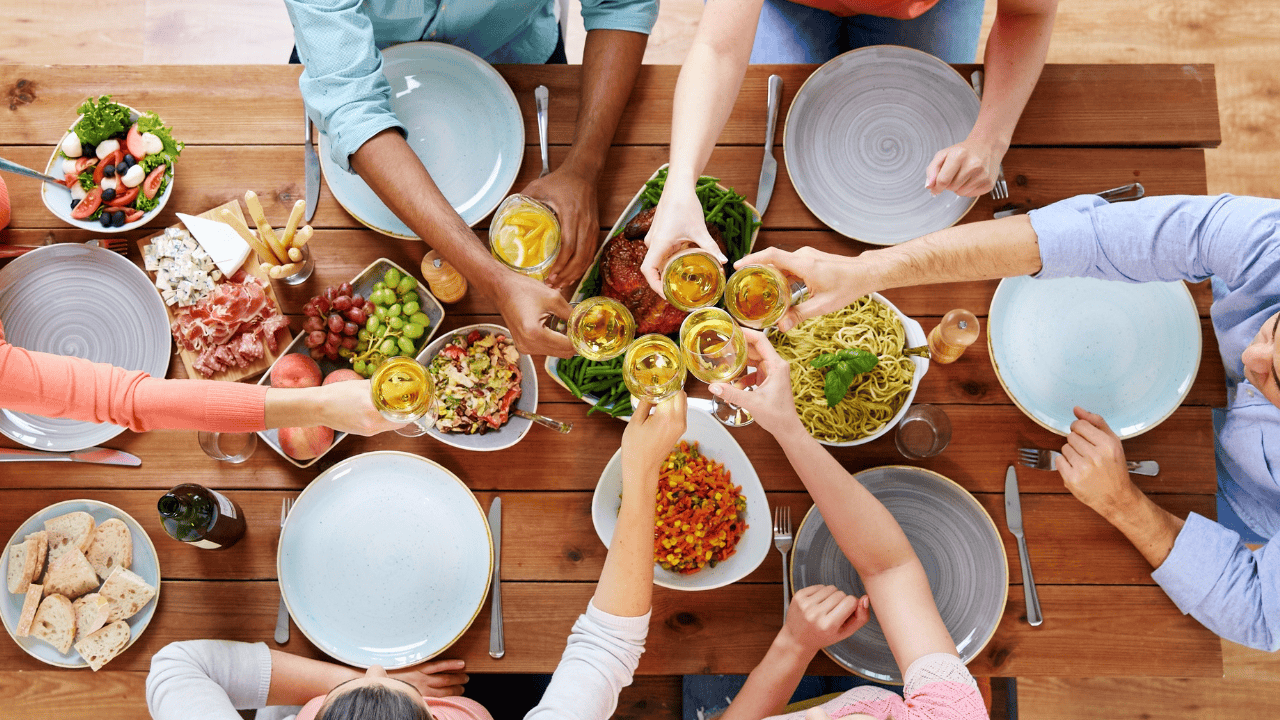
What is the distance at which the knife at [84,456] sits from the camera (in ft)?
5.50

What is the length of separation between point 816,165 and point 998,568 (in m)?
1.05

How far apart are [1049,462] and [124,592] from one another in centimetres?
217

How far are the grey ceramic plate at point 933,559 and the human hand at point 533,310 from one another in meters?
0.72

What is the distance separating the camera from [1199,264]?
1538 mm

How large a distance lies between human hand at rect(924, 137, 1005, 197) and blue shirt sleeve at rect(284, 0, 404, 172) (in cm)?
125

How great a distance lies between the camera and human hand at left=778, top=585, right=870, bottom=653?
5.06 feet

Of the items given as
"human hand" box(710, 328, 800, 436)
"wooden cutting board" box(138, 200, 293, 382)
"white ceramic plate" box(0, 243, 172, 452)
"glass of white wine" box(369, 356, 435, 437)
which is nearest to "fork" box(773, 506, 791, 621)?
"human hand" box(710, 328, 800, 436)

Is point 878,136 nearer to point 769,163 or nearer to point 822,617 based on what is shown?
point 769,163

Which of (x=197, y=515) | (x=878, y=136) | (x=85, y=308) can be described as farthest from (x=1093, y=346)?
(x=85, y=308)

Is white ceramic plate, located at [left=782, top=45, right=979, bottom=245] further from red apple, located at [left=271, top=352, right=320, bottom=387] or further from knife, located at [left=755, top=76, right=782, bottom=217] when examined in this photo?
red apple, located at [left=271, top=352, right=320, bottom=387]

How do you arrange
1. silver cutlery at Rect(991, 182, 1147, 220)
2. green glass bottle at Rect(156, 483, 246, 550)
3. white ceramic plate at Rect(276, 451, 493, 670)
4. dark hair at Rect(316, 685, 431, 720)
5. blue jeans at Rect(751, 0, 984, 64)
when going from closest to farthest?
dark hair at Rect(316, 685, 431, 720)
green glass bottle at Rect(156, 483, 246, 550)
white ceramic plate at Rect(276, 451, 493, 670)
silver cutlery at Rect(991, 182, 1147, 220)
blue jeans at Rect(751, 0, 984, 64)

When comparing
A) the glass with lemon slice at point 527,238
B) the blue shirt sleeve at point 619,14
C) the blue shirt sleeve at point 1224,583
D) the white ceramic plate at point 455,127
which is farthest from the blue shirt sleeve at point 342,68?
the blue shirt sleeve at point 1224,583

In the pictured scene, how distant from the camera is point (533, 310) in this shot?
1.51 meters

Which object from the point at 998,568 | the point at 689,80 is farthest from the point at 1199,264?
the point at 689,80
